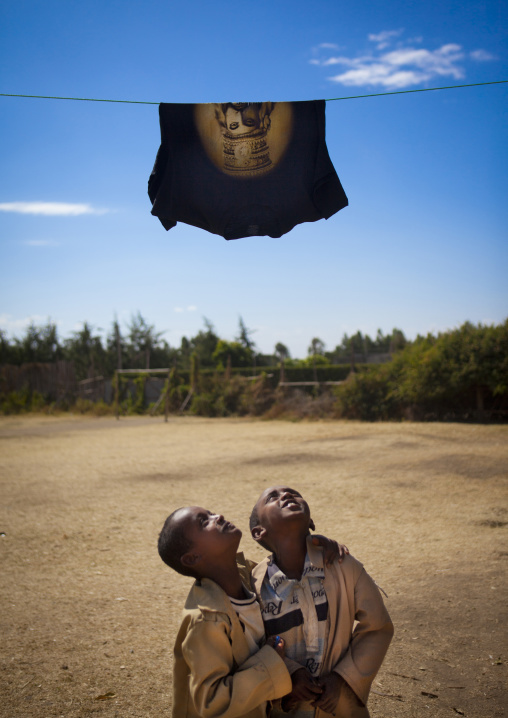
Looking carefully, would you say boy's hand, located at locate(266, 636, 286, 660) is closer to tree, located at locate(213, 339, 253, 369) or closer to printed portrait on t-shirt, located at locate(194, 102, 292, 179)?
printed portrait on t-shirt, located at locate(194, 102, 292, 179)

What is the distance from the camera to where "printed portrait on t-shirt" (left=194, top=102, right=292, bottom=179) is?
4020 mm

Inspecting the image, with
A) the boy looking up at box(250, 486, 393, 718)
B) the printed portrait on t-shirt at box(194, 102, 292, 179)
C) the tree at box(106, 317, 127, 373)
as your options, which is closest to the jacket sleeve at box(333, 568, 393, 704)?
the boy looking up at box(250, 486, 393, 718)

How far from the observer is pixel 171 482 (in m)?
9.27

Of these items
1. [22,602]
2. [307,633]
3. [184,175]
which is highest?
[184,175]

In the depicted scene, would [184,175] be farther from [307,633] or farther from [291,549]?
[307,633]

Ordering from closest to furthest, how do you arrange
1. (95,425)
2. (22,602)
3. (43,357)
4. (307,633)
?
(307,633), (22,602), (95,425), (43,357)

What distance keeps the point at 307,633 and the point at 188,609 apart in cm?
48

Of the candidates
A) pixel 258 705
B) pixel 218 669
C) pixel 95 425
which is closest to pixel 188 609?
pixel 218 669

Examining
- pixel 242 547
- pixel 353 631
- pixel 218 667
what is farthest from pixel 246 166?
pixel 242 547

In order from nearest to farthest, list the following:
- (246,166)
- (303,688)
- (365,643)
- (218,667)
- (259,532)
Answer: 1. (218,667)
2. (303,688)
3. (365,643)
4. (259,532)
5. (246,166)

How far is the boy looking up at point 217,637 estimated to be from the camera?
69.0 inches

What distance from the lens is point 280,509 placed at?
207 centimetres

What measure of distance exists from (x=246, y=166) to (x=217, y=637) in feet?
10.4

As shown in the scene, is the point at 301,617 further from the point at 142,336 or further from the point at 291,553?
the point at 142,336
